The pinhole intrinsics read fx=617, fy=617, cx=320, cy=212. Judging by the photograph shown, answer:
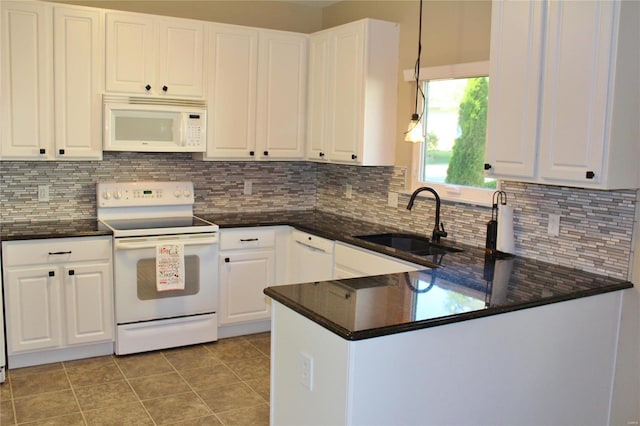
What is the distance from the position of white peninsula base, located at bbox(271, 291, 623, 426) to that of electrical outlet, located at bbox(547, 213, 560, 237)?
18.5 inches

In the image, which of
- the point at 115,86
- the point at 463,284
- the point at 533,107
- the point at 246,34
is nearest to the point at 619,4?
the point at 533,107

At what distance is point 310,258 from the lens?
439cm

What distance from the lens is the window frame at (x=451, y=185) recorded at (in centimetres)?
366

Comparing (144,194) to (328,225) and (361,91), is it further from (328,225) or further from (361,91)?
(361,91)

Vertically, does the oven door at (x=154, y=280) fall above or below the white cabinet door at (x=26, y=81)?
below

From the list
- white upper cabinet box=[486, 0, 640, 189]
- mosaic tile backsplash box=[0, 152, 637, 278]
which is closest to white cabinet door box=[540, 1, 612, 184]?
white upper cabinet box=[486, 0, 640, 189]

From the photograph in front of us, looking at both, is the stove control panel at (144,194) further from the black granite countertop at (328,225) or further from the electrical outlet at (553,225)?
the electrical outlet at (553,225)

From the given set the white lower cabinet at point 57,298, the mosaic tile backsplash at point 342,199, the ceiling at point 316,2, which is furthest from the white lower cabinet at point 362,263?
the ceiling at point 316,2

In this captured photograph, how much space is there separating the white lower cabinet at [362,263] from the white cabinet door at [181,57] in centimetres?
157

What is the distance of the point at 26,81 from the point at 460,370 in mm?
3186

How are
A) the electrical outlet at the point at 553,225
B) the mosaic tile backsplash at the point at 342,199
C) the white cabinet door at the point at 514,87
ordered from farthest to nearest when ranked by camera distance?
the electrical outlet at the point at 553,225, the mosaic tile backsplash at the point at 342,199, the white cabinet door at the point at 514,87

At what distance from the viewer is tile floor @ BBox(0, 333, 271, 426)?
327 cm

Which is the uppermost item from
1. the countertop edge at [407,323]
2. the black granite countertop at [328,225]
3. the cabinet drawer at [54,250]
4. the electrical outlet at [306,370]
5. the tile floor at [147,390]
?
the black granite countertop at [328,225]

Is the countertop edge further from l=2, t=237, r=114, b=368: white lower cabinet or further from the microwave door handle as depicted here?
the microwave door handle
